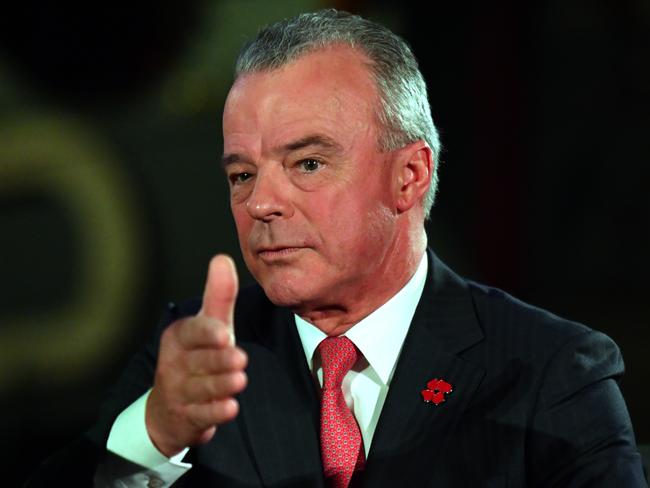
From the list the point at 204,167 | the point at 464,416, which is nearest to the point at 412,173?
the point at 464,416

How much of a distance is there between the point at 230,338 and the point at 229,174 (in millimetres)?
535

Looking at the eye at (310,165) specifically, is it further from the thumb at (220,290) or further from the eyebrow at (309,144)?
the thumb at (220,290)

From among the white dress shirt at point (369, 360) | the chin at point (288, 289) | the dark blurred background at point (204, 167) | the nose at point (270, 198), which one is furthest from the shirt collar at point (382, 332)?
the dark blurred background at point (204, 167)

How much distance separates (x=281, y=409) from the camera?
1654 mm

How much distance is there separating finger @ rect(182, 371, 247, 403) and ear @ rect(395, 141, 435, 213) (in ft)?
2.02

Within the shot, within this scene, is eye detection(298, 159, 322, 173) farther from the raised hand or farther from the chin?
the raised hand

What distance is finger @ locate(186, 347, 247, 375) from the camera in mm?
1157

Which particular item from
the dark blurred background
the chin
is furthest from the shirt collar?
the dark blurred background

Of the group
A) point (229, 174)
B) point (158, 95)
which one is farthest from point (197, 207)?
point (229, 174)

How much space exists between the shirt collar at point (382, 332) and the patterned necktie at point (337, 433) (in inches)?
1.8

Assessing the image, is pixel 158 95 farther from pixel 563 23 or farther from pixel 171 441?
pixel 171 441

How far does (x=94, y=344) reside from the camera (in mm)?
3082

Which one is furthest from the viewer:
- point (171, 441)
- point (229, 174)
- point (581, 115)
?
point (581, 115)

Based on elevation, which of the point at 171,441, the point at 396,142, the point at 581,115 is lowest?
the point at 171,441
